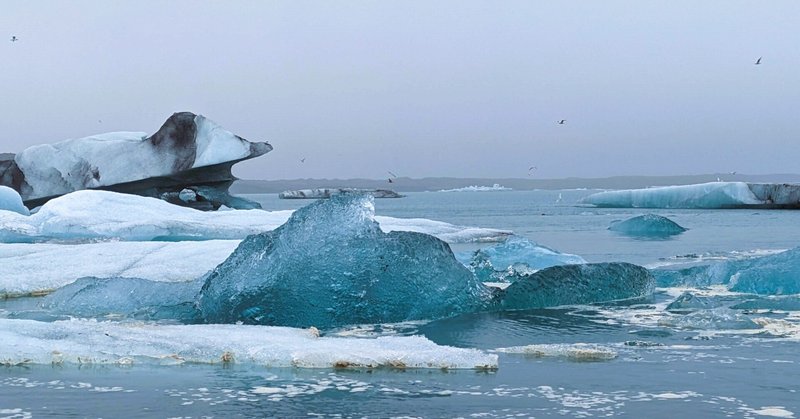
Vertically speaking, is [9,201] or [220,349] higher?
[9,201]

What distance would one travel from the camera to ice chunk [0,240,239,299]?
31.8 feet

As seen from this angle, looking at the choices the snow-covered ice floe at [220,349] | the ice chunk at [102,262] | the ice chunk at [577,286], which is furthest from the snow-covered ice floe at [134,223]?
the snow-covered ice floe at [220,349]

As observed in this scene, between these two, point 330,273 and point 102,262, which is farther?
point 102,262

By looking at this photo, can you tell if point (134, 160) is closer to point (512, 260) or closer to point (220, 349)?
point (512, 260)

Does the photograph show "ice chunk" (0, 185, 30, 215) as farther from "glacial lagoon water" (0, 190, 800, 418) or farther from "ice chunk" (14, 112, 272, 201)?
"glacial lagoon water" (0, 190, 800, 418)

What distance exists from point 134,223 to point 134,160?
298 inches

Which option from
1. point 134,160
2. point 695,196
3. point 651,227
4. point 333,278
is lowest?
point 651,227

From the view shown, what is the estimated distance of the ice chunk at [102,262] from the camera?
970 centimetres

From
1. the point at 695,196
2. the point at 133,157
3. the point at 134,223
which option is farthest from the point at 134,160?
the point at 695,196

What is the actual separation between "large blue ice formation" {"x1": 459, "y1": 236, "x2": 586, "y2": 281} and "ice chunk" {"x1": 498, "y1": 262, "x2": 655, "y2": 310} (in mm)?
1553

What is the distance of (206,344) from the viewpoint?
5.54 m

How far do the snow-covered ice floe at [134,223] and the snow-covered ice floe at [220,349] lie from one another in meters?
10.6

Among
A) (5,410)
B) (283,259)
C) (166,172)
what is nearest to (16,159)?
(166,172)

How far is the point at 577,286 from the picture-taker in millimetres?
8031
